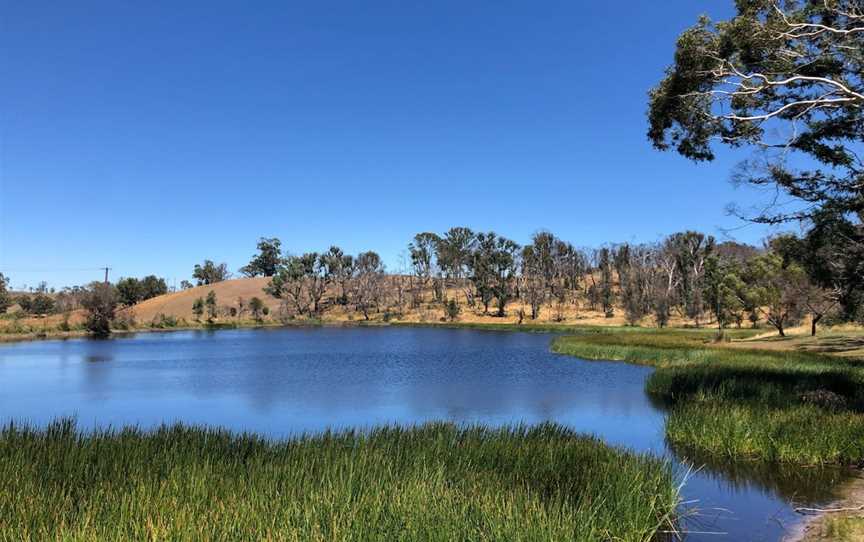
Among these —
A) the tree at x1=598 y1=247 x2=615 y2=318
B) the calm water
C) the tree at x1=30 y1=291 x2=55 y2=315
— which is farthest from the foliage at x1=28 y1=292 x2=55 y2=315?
the tree at x1=598 y1=247 x2=615 y2=318

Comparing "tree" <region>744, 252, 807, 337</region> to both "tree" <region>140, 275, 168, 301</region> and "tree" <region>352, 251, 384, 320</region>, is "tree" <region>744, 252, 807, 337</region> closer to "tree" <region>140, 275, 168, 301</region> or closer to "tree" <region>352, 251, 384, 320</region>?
"tree" <region>352, 251, 384, 320</region>

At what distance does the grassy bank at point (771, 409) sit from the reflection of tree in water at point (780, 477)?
39 centimetres

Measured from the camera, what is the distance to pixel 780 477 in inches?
531

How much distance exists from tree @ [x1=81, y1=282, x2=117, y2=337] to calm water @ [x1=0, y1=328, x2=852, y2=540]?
93.7 ft

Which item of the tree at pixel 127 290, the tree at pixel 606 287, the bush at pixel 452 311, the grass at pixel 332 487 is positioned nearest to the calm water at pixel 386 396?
the grass at pixel 332 487

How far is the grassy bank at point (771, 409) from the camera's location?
14.2m

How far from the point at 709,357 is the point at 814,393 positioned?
15010mm

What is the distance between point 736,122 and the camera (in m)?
16.5

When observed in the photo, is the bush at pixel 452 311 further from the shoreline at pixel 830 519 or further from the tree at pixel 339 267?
the shoreline at pixel 830 519

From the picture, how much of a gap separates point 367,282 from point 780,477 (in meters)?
100

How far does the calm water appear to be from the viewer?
12945mm

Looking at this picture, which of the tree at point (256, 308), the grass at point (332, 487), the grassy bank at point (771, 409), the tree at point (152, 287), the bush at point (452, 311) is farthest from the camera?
the tree at point (152, 287)

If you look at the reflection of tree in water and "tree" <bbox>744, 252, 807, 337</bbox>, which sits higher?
"tree" <bbox>744, 252, 807, 337</bbox>

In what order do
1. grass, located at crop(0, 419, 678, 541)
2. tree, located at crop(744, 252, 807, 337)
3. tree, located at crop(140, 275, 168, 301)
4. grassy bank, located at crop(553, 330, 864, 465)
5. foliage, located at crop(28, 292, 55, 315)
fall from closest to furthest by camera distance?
grass, located at crop(0, 419, 678, 541) → grassy bank, located at crop(553, 330, 864, 465) → tree, located at crop(744, 252, 807, 337) → foliage, located at crop(28, 292, 55, 315) → tree, located at crop(140, 275, 168, 301)
